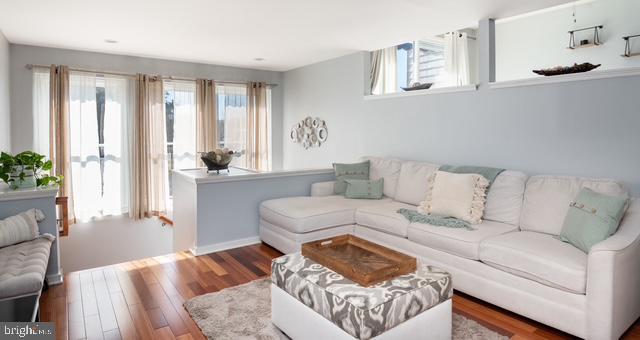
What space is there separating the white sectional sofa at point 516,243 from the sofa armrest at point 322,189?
0.70 feet

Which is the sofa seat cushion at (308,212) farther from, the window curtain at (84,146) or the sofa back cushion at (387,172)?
the window curtain at (84,146)

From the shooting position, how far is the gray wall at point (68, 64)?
15.6ft

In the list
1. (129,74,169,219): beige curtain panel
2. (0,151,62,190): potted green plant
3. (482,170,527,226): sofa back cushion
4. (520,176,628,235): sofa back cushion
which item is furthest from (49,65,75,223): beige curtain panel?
(520,176,628,235): sofa back cushion

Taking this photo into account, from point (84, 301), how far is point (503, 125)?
3.74 meters

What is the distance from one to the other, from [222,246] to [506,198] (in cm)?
269

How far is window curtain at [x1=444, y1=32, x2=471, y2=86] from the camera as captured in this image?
A: 5.42 m

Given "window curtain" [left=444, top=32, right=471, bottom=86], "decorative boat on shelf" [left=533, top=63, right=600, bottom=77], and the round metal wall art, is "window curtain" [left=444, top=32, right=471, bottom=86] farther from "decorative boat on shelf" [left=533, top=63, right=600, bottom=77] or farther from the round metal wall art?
"decorative boat on shelf" [left=533, top=63, right=600, bottom=77]

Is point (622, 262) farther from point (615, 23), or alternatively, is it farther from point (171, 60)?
point (171, 60)

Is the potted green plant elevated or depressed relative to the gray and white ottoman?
elevated

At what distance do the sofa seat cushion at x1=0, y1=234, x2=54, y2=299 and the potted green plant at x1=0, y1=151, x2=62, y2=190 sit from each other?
55cm

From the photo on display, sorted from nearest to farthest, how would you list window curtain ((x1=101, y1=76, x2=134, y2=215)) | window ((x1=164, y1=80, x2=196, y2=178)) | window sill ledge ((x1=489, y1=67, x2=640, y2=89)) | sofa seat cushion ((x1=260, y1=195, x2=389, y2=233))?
window sill ledge ((x1=489, y1=67, x2=640, y2=89)) → sofa seat cushion ((x1=260, y1=195, x2=389, y2=233)) → window curtain ((x1=101, y1=76, x2=134, y2=215)) → window ((x1=164, y1=80, x2=196, y2=178))

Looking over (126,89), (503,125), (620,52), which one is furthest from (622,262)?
(126,89)

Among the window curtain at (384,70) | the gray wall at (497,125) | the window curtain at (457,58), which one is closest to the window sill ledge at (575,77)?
the gray wall at (497,125)

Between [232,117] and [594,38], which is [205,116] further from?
[594,38]
